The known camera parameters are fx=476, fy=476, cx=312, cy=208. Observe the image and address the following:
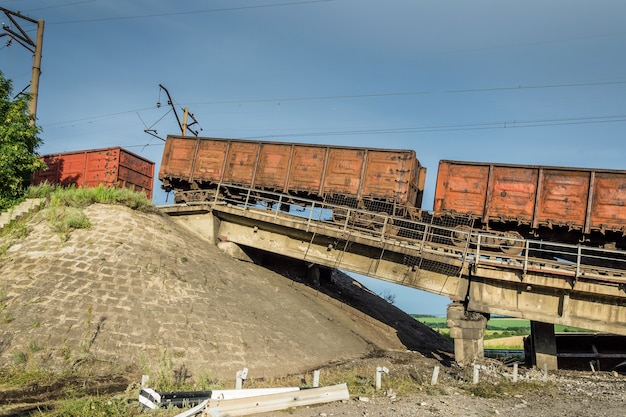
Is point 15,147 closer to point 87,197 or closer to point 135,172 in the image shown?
point 87,197

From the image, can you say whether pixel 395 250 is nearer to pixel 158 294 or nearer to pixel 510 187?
pixel 510 187

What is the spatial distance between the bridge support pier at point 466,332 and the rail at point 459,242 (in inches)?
73.1

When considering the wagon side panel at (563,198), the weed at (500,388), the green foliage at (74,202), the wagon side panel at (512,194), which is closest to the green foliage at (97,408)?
the weed at (500,388)

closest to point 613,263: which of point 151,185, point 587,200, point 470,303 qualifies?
point 587,200

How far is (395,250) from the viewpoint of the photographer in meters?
18.2

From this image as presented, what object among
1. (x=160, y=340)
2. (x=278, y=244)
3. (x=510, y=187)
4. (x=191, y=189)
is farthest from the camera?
(x=191, y=189)

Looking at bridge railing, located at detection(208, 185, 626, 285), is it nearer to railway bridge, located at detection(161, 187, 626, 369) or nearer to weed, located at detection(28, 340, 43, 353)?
railway bridge, located at detection(161, 187, 626, 369)

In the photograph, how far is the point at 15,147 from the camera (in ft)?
64.2

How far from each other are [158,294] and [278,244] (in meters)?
7.18

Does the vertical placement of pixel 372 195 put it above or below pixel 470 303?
above

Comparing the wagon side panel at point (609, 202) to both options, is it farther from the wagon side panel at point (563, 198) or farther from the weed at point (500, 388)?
the weed at point (500, 388)

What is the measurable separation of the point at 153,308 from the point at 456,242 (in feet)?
40.2

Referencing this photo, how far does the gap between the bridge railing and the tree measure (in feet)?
26.5

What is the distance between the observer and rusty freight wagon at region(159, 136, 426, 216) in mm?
21312
